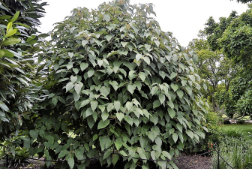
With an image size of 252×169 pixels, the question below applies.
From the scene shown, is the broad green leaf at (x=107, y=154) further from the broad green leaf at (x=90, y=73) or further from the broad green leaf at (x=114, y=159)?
the broad green leaf at (x=90, y=73)

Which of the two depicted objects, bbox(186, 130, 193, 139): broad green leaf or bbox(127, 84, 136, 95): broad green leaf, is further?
bbox(186, 130, 193, 139): broad green leaf

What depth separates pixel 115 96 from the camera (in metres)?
2.20

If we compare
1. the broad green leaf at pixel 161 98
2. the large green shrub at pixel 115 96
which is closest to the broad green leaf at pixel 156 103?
the large green shrub at pixel 115 96

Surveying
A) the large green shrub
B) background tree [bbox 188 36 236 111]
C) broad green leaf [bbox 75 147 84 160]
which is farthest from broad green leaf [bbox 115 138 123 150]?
background tree [bbox 188 36 236 111]

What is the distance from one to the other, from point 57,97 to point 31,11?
0.97 metres

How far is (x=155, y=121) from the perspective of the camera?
2188mm

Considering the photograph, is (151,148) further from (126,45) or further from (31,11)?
(31,11)

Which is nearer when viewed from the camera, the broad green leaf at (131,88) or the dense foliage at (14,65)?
the dense foliage at (14,65)

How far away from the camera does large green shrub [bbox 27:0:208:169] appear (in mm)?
2062

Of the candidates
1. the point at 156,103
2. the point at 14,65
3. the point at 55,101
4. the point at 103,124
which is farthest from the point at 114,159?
the point at 14,65

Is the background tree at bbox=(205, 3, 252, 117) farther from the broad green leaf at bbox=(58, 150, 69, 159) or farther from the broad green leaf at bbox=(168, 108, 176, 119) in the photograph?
the broad green leaf at bbox=(58, 150, 69, 159)

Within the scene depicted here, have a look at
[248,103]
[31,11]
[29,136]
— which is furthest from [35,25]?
A: [248,103]

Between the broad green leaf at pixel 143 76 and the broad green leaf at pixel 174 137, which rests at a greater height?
the broad green leaf at pixel 143 76

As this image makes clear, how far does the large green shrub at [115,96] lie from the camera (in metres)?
→ 2.06
